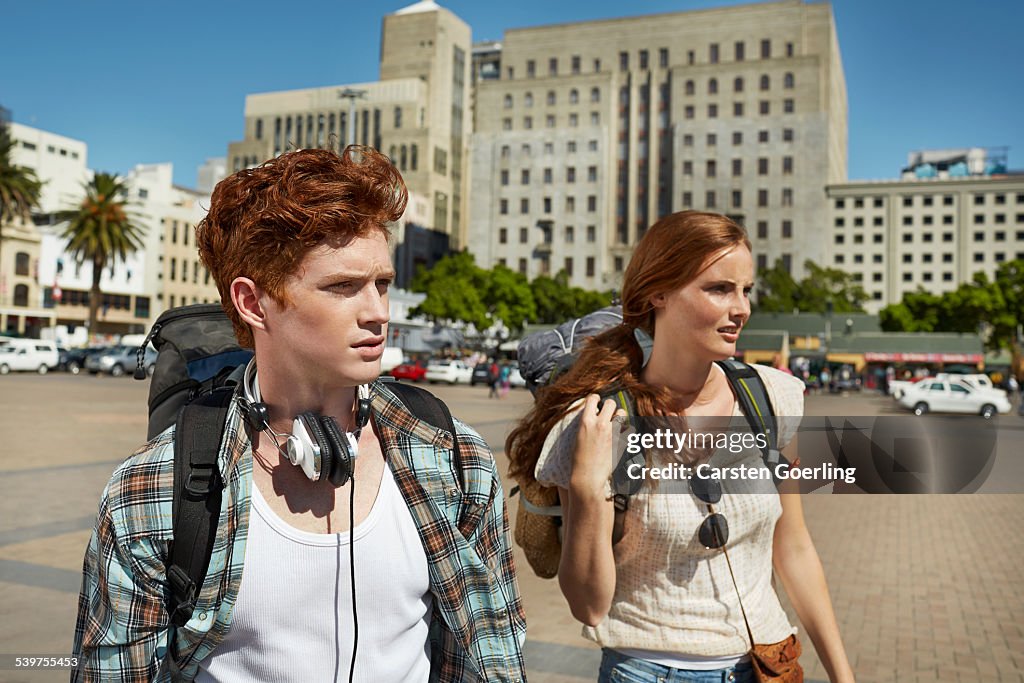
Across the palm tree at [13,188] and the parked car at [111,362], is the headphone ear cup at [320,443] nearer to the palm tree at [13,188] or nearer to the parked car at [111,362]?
the parked car at [111,362]

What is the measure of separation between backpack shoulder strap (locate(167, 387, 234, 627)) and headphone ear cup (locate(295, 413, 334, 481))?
156 millimetres

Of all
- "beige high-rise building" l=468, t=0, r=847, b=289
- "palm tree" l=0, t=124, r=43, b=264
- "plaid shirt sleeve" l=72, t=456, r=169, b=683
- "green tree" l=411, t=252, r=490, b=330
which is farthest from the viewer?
"beige high-rise building" l=468, t=0, r=847, b=289

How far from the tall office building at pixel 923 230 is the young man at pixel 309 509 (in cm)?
11938

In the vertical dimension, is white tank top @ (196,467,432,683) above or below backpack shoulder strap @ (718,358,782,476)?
below

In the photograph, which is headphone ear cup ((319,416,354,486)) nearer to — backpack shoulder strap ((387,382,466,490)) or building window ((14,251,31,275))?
backpack shoulder strap ((387,382,466,490))

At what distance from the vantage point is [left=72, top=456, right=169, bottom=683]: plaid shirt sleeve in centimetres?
150

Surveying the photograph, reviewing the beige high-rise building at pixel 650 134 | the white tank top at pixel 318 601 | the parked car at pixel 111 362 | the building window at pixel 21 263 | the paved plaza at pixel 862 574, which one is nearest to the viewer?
the white tank top at pixel 318 601

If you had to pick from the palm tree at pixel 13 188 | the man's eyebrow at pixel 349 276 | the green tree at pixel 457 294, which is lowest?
the man's eyebrow at pixel 349 276

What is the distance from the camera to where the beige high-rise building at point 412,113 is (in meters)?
116

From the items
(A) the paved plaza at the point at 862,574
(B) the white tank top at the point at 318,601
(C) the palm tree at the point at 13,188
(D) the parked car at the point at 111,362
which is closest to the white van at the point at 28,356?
(D) the parked car at the point at 111,362

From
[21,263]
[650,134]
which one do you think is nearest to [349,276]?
[21,263]

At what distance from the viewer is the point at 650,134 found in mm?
97562

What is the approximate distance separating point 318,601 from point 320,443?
29cm

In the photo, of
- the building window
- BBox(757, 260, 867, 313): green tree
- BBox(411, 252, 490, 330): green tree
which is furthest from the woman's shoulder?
the building window
